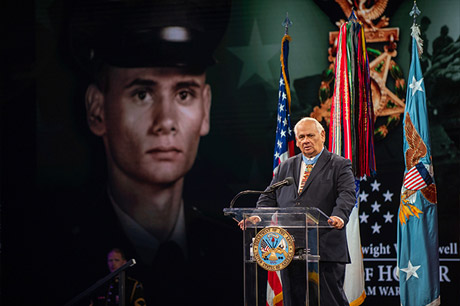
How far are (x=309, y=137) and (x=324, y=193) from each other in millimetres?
348

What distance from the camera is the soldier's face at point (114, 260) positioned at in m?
6.12

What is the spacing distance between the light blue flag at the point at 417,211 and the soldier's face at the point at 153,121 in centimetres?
196

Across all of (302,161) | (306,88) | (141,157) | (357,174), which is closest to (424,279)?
(357,174)

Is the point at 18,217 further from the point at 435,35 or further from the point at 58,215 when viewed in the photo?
the point at 435,35

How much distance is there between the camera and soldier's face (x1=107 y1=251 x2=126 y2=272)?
20.1 feet

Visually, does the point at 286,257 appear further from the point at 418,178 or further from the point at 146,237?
the point at 146,237

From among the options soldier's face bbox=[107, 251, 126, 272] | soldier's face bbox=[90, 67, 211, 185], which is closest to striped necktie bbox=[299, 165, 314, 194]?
soldier's face bbox=[90, 67, 211, 185]

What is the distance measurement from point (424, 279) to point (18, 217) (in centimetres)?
395

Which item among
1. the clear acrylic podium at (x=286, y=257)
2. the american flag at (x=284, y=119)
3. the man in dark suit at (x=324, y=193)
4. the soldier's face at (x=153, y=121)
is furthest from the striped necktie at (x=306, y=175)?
the soldier's face at (x=153, y=121)

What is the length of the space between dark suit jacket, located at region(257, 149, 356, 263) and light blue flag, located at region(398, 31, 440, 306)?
4.52ft

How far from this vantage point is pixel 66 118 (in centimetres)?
643

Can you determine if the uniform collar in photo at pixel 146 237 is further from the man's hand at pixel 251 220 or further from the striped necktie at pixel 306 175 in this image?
the man's hand at pixel 251 220

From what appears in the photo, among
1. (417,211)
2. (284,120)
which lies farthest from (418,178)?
(284,120)

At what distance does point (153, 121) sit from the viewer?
6.22 meters
